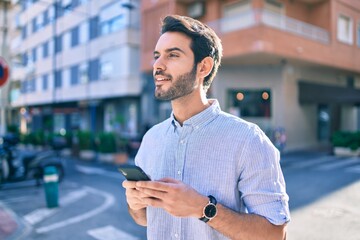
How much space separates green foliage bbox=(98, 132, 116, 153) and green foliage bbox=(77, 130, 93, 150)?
4.61 feet

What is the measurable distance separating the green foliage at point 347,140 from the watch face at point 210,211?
14.8 m

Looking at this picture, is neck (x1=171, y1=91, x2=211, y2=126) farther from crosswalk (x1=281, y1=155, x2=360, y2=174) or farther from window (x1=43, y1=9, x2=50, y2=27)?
window (x1=43, y1=9, x2=50, y2=27)

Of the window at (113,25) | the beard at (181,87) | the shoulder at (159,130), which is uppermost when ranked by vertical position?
the window at (113,25)

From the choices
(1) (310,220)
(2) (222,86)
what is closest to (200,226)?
(1) (310,220)

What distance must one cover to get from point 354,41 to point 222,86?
361 inches

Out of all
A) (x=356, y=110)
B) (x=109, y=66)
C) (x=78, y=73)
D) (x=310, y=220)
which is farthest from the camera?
(x=78, y=73)

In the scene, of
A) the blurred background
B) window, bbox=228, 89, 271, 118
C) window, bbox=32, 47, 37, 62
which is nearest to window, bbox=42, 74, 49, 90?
window, bbox=32, 47, 37, 62

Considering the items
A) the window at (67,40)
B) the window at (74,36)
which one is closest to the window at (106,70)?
the window at (74,36)

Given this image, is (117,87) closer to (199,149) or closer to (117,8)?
(117,8)

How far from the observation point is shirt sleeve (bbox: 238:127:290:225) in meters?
1.37

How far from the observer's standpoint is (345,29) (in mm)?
18969

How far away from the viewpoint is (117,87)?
20.8 m

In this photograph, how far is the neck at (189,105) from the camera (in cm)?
168

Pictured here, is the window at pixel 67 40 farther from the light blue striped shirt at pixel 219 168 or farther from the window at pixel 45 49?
the light blue striped shirt at pixel 219 168
